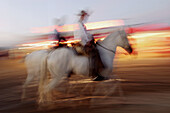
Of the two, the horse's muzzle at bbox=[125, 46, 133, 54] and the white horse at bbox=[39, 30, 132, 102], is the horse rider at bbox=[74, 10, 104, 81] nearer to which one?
the white horse at bbox=[39, 30, 132, 102]

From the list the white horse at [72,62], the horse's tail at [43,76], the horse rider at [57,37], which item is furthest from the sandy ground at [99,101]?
the horse rider at [57,37]

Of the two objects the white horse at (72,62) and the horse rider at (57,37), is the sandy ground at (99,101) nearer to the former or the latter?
the white horse at (72,62)

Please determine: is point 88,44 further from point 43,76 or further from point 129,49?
point 43,76

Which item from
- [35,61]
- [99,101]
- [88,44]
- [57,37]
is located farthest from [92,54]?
[35,61]

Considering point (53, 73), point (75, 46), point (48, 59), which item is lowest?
point (53, 73)

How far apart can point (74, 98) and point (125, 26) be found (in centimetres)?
256

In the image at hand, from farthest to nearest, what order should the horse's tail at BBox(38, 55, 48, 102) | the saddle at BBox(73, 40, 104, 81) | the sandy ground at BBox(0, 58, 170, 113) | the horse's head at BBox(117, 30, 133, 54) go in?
the horse's head at BBox(117, 30, 133, 54)
the horse's tail at BBox(38, 55, 48, 102)
the saddle at BBox(73, 40, 104, 81)
the sandy ground at BBox(0, 58, 170, 113)

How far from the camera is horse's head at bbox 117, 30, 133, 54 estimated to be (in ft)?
14.9

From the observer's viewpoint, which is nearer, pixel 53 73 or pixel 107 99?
pixel 53 73

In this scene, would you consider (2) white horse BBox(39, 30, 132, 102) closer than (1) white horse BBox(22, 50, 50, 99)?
Yes

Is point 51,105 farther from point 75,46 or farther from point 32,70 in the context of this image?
point 75,46

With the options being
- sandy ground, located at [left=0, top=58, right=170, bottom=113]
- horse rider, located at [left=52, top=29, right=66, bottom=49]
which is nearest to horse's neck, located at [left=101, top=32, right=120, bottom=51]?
sandy ground, located at [left=0, top=58, right=170, bottom=113]

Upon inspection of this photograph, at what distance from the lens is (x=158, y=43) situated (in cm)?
1518

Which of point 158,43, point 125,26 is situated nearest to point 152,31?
point 158,43
